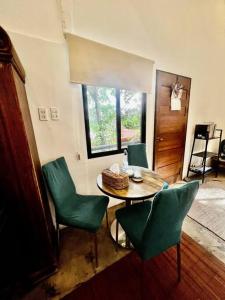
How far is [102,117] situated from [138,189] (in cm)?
108

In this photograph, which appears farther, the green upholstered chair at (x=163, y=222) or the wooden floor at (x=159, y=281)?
the wooden floor at (x=159, y=281)

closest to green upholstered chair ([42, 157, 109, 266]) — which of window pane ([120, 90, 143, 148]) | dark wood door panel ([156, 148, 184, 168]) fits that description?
window pane ([120, 90, 143, 148])

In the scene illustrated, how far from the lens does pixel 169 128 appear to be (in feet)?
8.43

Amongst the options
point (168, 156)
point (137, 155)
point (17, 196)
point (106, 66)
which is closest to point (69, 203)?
point (17, 196)

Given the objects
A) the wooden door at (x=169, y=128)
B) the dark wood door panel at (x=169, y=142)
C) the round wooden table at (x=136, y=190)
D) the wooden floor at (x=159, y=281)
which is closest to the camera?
the wooden floor at (x=159, y=281)

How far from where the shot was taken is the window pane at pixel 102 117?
181 cm

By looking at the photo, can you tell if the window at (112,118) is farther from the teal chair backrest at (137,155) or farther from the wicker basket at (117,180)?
the wicker basket at (117,180)

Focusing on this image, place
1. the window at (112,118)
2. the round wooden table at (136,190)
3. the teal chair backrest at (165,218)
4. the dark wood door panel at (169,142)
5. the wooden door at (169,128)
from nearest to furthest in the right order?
the teal chair backrest at (165,218) → the round wooden table at (136,190) → the window at (112,118) → the wooden door at (169,128) → the dark wood door panel at (169,142)

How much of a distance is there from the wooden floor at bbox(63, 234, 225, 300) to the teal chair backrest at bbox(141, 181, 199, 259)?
352 millimetres

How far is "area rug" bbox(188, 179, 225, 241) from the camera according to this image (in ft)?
5.98

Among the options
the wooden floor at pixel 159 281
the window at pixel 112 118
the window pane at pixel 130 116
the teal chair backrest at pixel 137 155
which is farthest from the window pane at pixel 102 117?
the wooden floor at pixel 159 281

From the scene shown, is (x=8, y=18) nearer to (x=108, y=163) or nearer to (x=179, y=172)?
(x=108, y=163)

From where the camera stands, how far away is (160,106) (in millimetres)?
2332

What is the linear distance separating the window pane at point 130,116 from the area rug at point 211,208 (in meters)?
1.41
